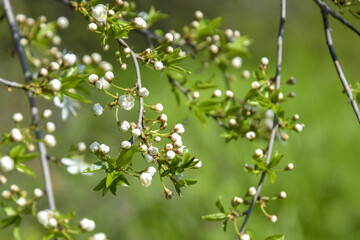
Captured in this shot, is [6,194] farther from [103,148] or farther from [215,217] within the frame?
[215,217]

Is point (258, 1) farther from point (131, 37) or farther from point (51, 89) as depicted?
point (51, 89)

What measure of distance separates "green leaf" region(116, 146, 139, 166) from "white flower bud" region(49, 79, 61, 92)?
0.18m

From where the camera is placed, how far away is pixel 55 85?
750 millimetres

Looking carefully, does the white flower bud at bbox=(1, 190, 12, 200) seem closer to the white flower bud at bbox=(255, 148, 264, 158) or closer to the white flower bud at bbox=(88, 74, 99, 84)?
the white flower bud at bbox=(88, 74, 99, 84)

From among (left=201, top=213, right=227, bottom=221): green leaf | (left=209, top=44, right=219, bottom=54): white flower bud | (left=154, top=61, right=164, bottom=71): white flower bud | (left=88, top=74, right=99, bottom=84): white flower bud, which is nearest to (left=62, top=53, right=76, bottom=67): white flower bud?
(left=88, top=74, right=99, bottom=84): white flower bud

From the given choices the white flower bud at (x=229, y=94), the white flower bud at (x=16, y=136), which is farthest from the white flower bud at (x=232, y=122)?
the white flower bud at (x=16, y=136)

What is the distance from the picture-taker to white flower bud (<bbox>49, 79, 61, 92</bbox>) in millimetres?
748

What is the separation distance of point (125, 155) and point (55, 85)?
0.62 ft

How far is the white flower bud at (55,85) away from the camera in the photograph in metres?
0.75

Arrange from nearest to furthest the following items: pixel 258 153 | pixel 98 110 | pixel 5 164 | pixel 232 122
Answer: pixel 5 164 < pixel 98 110 < pixel 258 153 < pixel 232 122

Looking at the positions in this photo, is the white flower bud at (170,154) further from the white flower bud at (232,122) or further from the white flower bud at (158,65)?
the white flower bud at (232,122)

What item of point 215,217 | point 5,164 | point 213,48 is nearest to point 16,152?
point 5,164

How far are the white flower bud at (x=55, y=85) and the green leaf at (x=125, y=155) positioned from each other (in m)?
0.18

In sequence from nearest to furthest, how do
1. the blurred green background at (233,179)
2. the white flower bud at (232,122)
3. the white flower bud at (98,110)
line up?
the white flower bud at (98,110) → the white flower bud at (232,122) → the blurred green background at (233,179)
